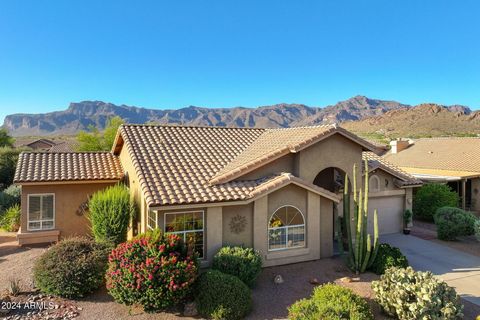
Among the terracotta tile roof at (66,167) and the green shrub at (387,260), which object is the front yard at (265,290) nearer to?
the green shrub at (387,260)

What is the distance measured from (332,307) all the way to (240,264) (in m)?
4.13

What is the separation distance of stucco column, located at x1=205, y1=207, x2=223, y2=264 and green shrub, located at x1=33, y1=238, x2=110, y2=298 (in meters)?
4.05

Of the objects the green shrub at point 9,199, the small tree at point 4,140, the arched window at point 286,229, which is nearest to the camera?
the arched window at point 286,229

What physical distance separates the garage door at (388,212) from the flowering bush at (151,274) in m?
13.4

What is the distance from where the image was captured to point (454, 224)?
20.1 metres

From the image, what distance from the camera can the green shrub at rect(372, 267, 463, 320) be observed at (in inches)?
403

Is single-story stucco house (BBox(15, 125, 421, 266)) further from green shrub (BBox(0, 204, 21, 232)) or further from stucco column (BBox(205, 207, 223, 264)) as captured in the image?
green shrub (BBox(0, 204, 21, 232))

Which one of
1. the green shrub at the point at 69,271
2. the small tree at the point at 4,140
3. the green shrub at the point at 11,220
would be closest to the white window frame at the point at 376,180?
the green shrub at the point at 69,271

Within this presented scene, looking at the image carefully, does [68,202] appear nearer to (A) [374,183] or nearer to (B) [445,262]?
(A) [374,183]

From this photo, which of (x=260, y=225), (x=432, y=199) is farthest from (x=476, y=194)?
(x=260, y=225)

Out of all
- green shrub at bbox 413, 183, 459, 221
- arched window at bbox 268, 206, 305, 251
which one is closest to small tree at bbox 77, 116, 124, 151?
arched window at bbox 268, 206, 305, 251

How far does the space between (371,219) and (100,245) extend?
1547 centimetres

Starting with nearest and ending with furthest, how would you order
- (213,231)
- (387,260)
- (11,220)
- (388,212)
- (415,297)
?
(415,297)
(387,260)
(213,231)
(388,212)
(11,220)

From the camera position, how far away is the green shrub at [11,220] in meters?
22.7
